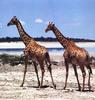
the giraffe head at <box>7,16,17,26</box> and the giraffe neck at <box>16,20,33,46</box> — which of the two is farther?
the giraffe head at <box>7,16,17,26</box>

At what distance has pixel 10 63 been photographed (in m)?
40.2

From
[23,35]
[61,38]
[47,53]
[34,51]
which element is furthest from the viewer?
[23,35]

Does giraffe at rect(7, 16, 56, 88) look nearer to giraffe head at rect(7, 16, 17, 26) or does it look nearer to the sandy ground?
giraffe head at rect(7, 16, 17, 26)

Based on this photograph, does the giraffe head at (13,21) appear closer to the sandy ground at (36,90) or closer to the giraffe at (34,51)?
the giraffe at (34,51)

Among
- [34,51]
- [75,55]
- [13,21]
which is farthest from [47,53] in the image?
[13,21]

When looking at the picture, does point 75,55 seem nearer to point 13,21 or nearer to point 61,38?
point 61,38

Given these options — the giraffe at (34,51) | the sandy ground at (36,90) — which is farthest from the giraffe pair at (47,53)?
the sandy ground at (36,90)

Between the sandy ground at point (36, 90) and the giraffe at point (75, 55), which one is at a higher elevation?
the giraffe at point (75, 55)

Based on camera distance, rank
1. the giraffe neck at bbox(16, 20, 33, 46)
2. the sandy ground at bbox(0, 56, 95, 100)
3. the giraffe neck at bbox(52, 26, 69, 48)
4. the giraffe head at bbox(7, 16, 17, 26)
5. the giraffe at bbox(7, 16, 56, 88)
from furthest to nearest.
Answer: the giraffe head at bbox(7, 16, 17, 26)
the giraffe neck at bbox(16, 20, 33, 46)
the giraffe at bbox(7, 16, 56, 88)
the giraffe neck at bbox(52, 26, 69, 48)
the sandy ground at bbox(0, 56, 95, 100)

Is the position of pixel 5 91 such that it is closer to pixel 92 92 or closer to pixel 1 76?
Answer: pixel 92 92

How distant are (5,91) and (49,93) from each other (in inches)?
69.9

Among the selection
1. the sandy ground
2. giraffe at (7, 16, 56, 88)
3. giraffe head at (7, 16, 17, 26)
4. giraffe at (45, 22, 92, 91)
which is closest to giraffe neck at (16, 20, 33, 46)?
giraffe at (7, 16, 56, 88)

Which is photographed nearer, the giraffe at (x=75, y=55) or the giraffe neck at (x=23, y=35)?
the giraffe at (x=75, y=55)

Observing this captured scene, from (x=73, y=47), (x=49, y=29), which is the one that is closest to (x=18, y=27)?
(x=49, y=29)
